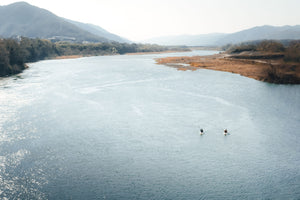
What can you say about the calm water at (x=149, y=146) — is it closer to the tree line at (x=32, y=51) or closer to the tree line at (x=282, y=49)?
the tree line at (x=32, y=51)

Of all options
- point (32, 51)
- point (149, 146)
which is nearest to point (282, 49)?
point (149, 146)

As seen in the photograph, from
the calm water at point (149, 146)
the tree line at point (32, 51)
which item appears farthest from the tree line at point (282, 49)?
the tree line at point (32, 51)

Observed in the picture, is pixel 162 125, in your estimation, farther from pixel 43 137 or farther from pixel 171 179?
pixel 43 137

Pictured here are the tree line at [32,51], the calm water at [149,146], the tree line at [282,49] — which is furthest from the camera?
the tree line at [282,49]

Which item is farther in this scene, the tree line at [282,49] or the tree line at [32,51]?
the tree line at [282,49]

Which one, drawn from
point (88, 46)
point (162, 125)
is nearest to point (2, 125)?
point (162, 125)

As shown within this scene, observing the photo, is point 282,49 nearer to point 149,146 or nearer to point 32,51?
point 149,146

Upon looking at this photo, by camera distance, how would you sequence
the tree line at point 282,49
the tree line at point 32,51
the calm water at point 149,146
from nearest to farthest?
1. the calm water at point 149,146
2. the tree line at point 32,51
3. the tree line at point 282,49

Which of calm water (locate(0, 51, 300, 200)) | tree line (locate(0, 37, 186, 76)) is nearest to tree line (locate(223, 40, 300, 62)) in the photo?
calm water (locate(0, 51, 300, 200))
